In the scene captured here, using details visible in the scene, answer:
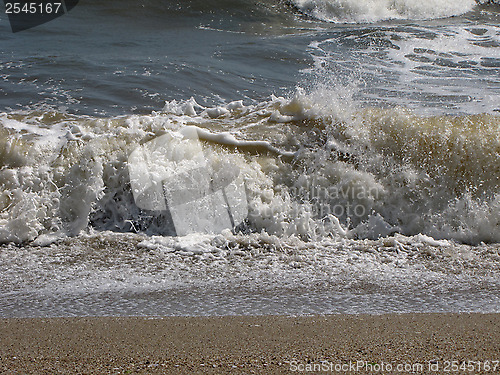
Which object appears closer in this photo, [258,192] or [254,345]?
[254,345]

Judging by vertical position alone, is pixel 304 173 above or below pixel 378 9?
below

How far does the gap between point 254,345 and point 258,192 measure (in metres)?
2.36

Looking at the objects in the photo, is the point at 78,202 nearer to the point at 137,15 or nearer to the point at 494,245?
the point at 494,245

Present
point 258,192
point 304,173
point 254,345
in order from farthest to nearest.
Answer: point 304,173 < point 258,192 < point 254,345

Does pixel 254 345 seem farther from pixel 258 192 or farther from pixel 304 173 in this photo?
pixel 304 173

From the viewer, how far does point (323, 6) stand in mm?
14406

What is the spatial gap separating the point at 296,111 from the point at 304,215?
5.34ft

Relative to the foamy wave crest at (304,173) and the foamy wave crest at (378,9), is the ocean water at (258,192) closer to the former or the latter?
the foamy wave crest at (304,173)

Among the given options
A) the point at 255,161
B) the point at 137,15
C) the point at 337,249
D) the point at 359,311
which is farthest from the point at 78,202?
the point at 137,15

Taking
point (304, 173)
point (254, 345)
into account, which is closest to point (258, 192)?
point (304, 173)

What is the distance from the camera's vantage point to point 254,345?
8.54 feet

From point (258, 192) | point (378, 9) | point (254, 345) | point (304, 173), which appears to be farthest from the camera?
point (378, 9)

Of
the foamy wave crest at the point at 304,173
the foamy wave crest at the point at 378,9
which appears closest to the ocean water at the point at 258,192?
the foamy wave crest at the point at 304,173

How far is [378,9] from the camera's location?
591 inches
